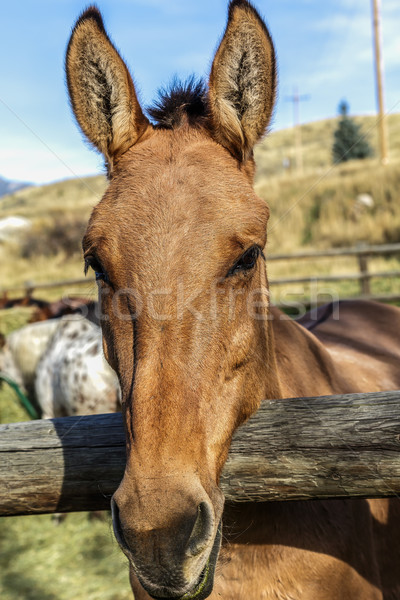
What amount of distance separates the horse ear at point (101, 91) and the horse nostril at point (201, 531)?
1317 millimetres

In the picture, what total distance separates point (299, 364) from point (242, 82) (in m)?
1.24

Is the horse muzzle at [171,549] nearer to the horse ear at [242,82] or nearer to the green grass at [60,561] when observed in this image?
the horse ear at [242,82]

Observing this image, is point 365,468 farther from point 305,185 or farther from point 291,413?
point 305,185

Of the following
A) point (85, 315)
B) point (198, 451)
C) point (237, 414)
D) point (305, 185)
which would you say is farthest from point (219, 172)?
point (305, 185)

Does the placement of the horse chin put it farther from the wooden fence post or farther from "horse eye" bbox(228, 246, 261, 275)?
the wooden fence post

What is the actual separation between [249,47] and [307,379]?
1401 mm

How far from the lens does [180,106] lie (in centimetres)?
202

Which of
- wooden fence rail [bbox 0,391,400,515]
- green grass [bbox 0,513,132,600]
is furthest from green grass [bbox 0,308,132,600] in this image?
wooden fence rail [bbox 0,391,400,515]

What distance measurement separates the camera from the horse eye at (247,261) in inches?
65.1

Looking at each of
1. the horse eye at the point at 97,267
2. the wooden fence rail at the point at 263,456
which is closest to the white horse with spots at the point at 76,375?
the wooden fence rail at the point at 263,456

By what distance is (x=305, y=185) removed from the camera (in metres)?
24.6

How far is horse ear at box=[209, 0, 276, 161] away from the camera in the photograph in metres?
1.77

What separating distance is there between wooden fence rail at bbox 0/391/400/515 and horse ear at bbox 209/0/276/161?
98cm

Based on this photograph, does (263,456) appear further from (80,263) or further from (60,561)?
(80,263)
